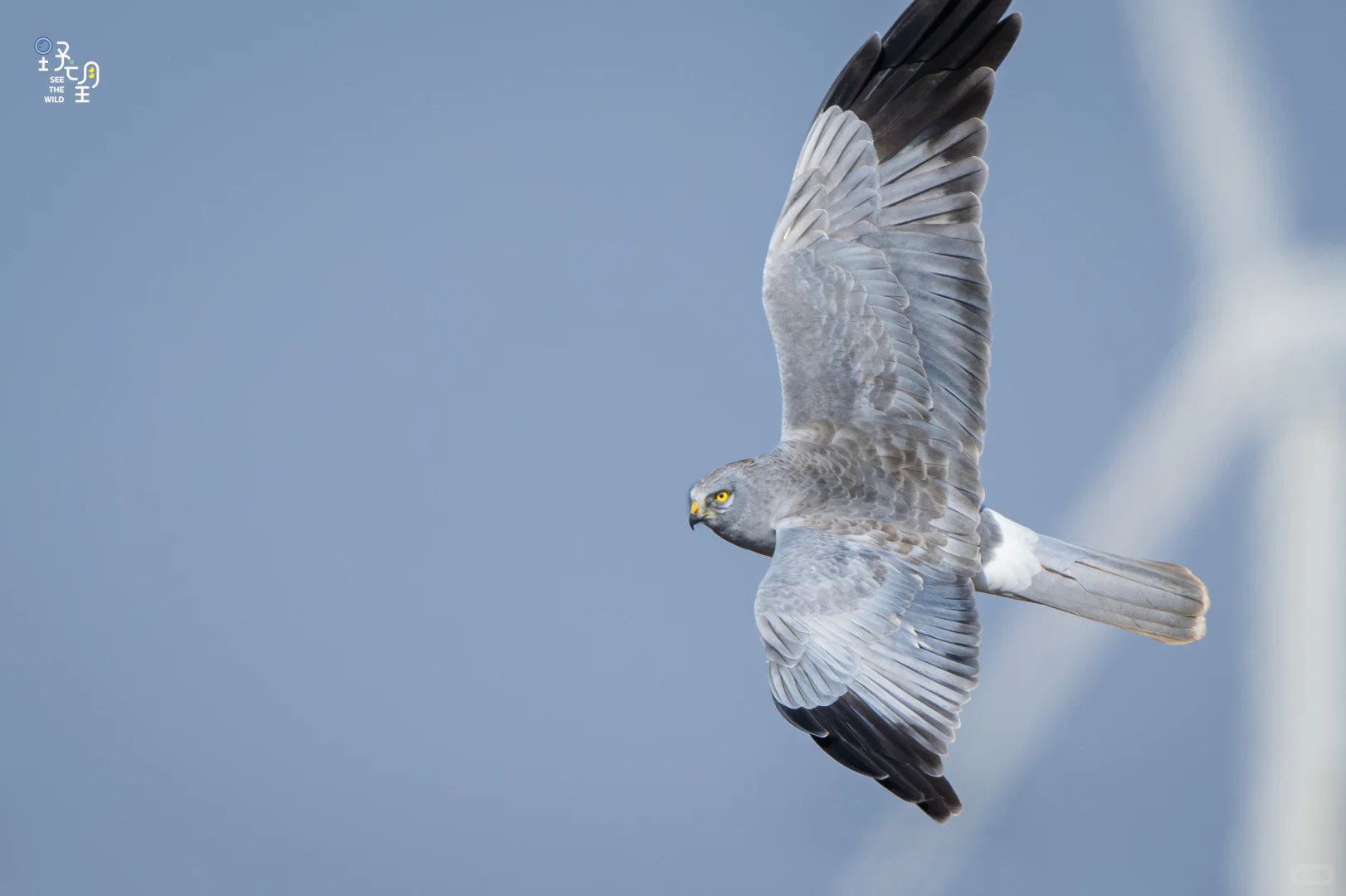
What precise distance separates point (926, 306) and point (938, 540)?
709 mm

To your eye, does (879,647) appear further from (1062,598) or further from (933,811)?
(1062,598)

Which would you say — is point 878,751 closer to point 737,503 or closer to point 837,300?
point 737,503

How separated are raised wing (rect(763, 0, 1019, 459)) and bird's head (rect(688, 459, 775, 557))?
12.2 inches

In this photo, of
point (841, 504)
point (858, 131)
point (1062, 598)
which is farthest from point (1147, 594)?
point (858, 131)

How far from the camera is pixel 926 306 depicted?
4477 mm

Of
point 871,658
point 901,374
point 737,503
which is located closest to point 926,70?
point 901,374

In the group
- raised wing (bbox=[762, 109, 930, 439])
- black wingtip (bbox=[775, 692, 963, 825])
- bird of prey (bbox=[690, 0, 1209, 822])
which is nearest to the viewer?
black wingtip (bbox=[775, 692, 963, 825])

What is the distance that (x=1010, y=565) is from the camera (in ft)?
15.1

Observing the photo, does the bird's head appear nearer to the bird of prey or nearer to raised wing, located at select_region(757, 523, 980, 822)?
the bird of prey

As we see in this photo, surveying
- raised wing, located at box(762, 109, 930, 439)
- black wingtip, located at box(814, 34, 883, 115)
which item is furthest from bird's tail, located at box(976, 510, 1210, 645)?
black wingtip, located at box(814, 34, 883, 115)

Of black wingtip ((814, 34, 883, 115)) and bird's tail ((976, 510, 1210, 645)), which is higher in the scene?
black wingtip ((814, 34, 883, 115))

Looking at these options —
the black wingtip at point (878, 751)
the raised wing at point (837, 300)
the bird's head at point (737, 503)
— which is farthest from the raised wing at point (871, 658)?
the raised wing at point (837, 300)

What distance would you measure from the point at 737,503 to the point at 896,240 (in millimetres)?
939

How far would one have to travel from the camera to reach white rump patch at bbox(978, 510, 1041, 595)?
15.1 ft
